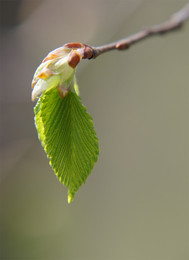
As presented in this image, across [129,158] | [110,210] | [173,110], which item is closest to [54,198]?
[110,210]

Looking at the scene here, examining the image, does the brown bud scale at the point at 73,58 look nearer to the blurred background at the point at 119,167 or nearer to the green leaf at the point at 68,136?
the green leaf at the point at 68,136

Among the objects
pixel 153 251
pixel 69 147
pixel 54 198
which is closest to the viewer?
pixel 69 147

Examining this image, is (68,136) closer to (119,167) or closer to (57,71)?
(57,71)

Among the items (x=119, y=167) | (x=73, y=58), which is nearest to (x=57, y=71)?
(x=73, y=58)

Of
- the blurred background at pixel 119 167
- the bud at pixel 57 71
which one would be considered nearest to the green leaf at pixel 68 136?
the bud at pixel 57 71

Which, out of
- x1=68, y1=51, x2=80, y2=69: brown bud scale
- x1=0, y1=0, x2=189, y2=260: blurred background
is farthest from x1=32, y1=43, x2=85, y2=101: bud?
x1=0, y1=0, x2=189, y2=260: blurred background

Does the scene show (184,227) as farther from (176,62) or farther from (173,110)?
(176,62)
